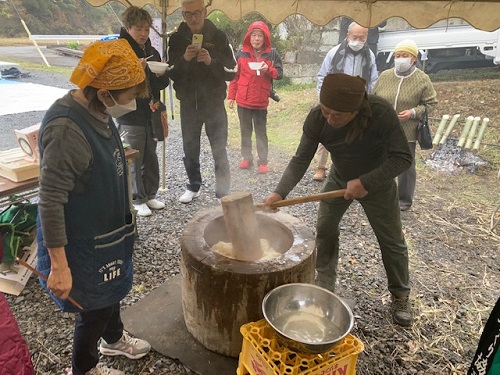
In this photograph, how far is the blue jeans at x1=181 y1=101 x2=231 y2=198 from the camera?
190 inches

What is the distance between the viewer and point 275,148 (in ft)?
26.3

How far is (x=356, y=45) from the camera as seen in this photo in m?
5.37

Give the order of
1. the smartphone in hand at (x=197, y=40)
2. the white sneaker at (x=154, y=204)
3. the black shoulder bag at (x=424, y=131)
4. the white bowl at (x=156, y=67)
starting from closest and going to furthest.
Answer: the white bowl at (x=156, y=67), the smartphone in hand at (x=197, y=40), the black shoulder bag at (x=424, y=131), the white sneaker at (x=154, y=204)

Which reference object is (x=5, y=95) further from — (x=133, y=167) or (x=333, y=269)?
(x=333, y=269)

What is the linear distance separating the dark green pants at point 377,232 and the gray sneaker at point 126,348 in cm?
163

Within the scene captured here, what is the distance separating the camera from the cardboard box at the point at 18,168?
128 inches

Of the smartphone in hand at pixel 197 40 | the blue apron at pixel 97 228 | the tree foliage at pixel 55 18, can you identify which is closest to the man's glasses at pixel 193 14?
the smartphone in hand at pixel 197 40

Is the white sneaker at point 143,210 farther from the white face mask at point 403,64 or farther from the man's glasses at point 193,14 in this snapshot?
the white face mask at point 403,64

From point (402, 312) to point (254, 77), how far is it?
421cm

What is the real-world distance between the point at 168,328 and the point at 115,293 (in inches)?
38.8

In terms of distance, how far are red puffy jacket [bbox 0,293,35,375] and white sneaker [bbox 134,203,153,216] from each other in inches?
123

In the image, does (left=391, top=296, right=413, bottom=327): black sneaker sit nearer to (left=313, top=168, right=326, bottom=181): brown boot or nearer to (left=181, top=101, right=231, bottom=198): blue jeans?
(left=181, top=101, right=231, bottom=198): blue jeans

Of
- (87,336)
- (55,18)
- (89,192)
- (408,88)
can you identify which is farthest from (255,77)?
(55,18)

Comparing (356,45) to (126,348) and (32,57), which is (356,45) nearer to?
(126,348)
